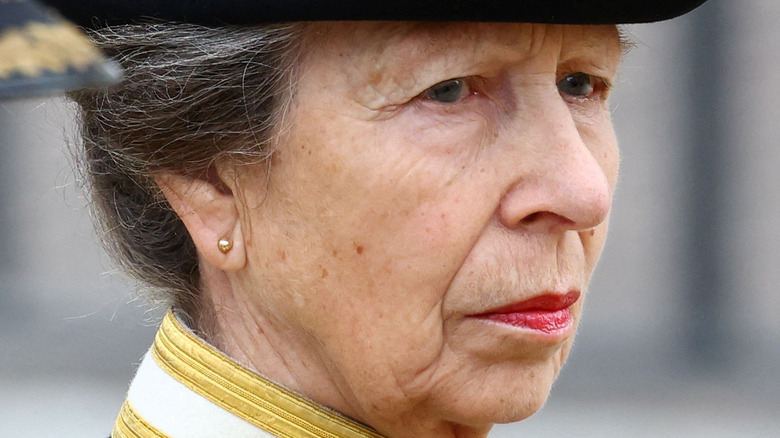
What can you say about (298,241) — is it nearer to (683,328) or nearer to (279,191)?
(279,191)

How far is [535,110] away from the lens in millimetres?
2090

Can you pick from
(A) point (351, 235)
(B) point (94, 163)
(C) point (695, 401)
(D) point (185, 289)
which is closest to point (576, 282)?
(A) point (351, 235)

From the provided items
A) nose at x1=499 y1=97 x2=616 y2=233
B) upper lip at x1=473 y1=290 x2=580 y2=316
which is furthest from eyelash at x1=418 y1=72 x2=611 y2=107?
upper lip at x1=473 y1=290 x2=580 y2=316

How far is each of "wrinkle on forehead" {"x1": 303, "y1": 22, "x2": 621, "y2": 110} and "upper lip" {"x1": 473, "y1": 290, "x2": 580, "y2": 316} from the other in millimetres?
395

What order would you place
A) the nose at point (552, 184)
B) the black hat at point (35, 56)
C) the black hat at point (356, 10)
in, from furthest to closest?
the nose at point (552, 184), the black hat at point (356, 10), the black hat at point (35, 56)

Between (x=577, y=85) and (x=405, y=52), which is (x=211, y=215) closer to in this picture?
(x=405, y=52)

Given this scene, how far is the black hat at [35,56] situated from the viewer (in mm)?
1150

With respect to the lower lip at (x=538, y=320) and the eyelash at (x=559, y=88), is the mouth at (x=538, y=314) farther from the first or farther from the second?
the eyelash at (x=559, y=88)

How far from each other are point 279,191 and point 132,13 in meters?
0.39

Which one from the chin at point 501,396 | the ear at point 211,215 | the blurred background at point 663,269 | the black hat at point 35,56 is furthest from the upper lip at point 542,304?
the blurred background at point 663,269

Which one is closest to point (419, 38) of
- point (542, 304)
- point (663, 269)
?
point (542, 304)

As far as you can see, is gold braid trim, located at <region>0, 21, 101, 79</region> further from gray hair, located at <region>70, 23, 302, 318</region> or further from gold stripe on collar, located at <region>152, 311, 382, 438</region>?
gold stripe on collar, located at <region>152, 311, 382, 438</region>

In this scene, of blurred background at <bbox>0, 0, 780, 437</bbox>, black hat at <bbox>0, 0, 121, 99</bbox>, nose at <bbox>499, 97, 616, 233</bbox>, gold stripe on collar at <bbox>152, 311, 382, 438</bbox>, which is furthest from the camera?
blurred background at <bbox>0, 0, 780, 437</bbox>

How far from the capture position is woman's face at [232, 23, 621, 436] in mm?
2027
